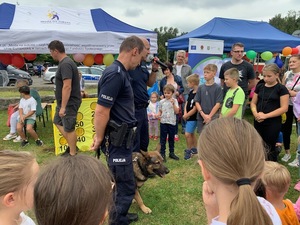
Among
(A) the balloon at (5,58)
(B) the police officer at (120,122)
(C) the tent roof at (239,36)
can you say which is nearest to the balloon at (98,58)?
(A) the balloon at (5,58)

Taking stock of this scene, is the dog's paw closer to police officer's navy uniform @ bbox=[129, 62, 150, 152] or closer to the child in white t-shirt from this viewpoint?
police officer's navy uniform @ bbox=[129, 62, 150, 152]

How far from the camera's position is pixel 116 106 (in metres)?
2.57

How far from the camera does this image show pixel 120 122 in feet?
8.48

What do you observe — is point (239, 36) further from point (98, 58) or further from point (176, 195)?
point (176, 195)

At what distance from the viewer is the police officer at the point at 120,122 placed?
2.46 meters

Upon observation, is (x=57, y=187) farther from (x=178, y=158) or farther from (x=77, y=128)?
(x=77, y=128)

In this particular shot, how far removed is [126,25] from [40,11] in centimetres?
201

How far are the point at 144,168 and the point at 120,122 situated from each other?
0.88 m

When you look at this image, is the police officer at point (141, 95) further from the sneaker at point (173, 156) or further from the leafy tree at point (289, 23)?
the leafy tree at point (289, 23)

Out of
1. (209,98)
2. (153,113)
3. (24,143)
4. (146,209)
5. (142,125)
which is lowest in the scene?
(24,143)

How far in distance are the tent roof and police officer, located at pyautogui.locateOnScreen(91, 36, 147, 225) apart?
571 cm

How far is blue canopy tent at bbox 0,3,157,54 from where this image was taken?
5469 mm

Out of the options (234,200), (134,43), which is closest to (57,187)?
(234,200)

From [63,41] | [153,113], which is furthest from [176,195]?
[63,41]
